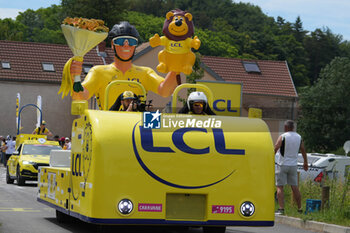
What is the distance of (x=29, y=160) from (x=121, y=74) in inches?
520

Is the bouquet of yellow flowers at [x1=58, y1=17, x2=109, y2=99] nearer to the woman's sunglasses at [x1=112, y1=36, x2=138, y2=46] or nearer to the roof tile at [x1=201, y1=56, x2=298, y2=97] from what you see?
the woman's sunglasses at [x1=112, y1=36, x2=138, y2=46]

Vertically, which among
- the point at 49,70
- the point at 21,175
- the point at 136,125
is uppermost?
the point at 49,70

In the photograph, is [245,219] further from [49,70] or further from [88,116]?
[49,70]

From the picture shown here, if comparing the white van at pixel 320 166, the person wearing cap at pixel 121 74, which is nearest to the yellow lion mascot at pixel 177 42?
the person wearing cap at pixel 121 74

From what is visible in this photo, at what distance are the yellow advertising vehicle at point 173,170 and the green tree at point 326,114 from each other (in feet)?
210

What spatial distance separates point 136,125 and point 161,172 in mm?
679

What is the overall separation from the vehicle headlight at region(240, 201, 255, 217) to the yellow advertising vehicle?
0.01m

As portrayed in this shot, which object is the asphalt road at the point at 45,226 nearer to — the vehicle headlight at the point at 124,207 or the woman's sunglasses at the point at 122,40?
the vehicle headlight at the point at 124,207

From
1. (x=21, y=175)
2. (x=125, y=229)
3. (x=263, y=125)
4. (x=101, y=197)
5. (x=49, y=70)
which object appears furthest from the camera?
(x=49, y=70)

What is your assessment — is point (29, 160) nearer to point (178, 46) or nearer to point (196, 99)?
point (178, 46)

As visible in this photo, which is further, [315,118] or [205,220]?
[315,118]

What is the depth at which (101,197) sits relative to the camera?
31.1 ft

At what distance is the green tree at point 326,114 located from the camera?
241 feet

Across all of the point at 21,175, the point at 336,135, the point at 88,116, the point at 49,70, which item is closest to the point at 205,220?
the point at 88,116
